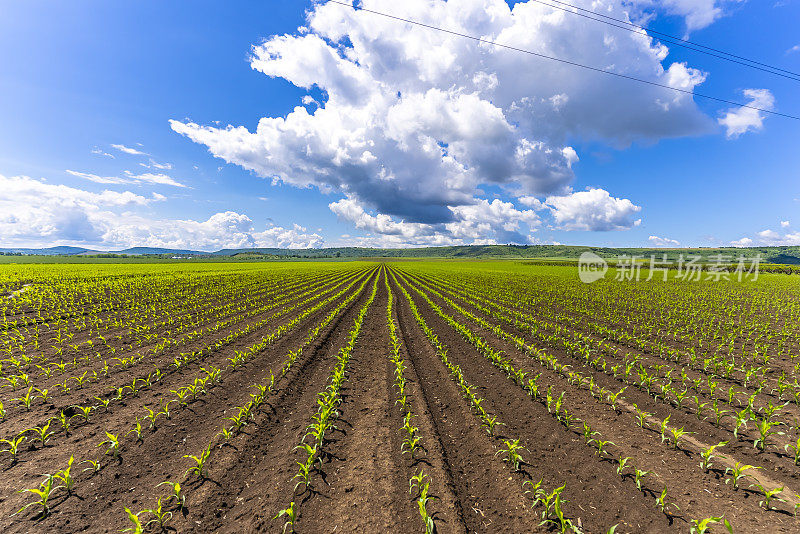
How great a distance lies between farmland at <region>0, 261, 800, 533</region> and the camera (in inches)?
173

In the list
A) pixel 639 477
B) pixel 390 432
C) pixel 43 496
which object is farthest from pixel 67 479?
pixel 639 477

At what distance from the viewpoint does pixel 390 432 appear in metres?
6.46

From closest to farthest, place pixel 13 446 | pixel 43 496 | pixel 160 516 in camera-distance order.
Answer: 1. pixel 160 516
2. pixel 43 496
3. pixel 13 446

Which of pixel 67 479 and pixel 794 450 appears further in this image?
pixel 794 450

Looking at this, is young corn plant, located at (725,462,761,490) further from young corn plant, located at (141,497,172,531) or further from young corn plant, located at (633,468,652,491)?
young corn plant, located at (141,497,172,531)

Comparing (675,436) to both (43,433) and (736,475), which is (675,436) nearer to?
(736,475)

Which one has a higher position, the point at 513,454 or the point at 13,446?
the point at 13,446

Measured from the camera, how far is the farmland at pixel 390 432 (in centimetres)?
439

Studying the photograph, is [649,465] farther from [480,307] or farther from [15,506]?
[480,307]

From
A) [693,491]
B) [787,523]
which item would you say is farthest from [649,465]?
[787,523]
